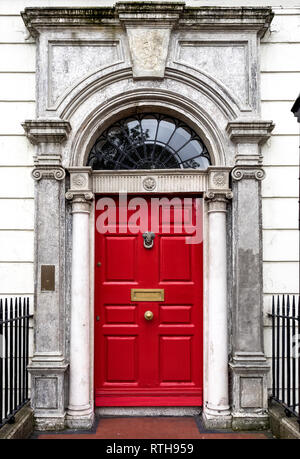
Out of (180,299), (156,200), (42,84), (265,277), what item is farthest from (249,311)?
(42,84)

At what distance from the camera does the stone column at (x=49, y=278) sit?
5.01 metres

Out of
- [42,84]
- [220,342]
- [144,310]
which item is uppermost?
[42,84]

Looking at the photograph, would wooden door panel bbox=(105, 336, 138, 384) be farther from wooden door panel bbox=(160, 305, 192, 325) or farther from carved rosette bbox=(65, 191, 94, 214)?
carved rosette bbox=(65, 191, 94, 214)

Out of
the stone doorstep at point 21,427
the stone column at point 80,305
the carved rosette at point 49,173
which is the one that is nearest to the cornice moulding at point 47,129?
the carved rosette at point 49,173

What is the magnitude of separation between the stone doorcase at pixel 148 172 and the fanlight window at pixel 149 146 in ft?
0.51

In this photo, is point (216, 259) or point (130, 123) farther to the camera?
point (130, 123)

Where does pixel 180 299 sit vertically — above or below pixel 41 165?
below

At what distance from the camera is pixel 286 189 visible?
17.5ft

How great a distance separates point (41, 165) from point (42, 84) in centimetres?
102

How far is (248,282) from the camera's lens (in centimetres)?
516

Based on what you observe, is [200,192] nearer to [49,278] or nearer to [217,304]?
[217,304]

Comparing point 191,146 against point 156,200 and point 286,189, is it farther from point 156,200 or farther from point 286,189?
point 286,189
